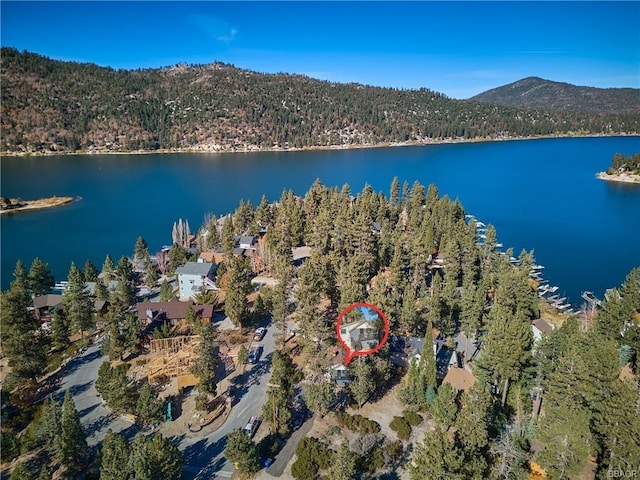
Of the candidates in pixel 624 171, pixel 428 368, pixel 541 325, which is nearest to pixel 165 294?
pixel 428 368

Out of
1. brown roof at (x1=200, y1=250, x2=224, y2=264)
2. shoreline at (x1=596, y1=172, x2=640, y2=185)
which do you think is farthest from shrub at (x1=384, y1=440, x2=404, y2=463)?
shoreline at (x1=596, y1=172, x2=640, y2=185)

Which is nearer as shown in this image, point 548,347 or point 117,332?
point 548,347

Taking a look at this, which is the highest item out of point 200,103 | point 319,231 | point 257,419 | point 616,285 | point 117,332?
point 200,103

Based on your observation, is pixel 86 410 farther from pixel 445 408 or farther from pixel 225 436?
pixel 445 408

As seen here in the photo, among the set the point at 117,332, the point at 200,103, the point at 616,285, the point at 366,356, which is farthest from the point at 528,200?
the point at 200,103

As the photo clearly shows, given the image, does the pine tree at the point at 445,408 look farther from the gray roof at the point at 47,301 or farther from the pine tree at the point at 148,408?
the gray roof at the point at 47,301

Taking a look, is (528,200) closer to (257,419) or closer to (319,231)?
(319,231)
